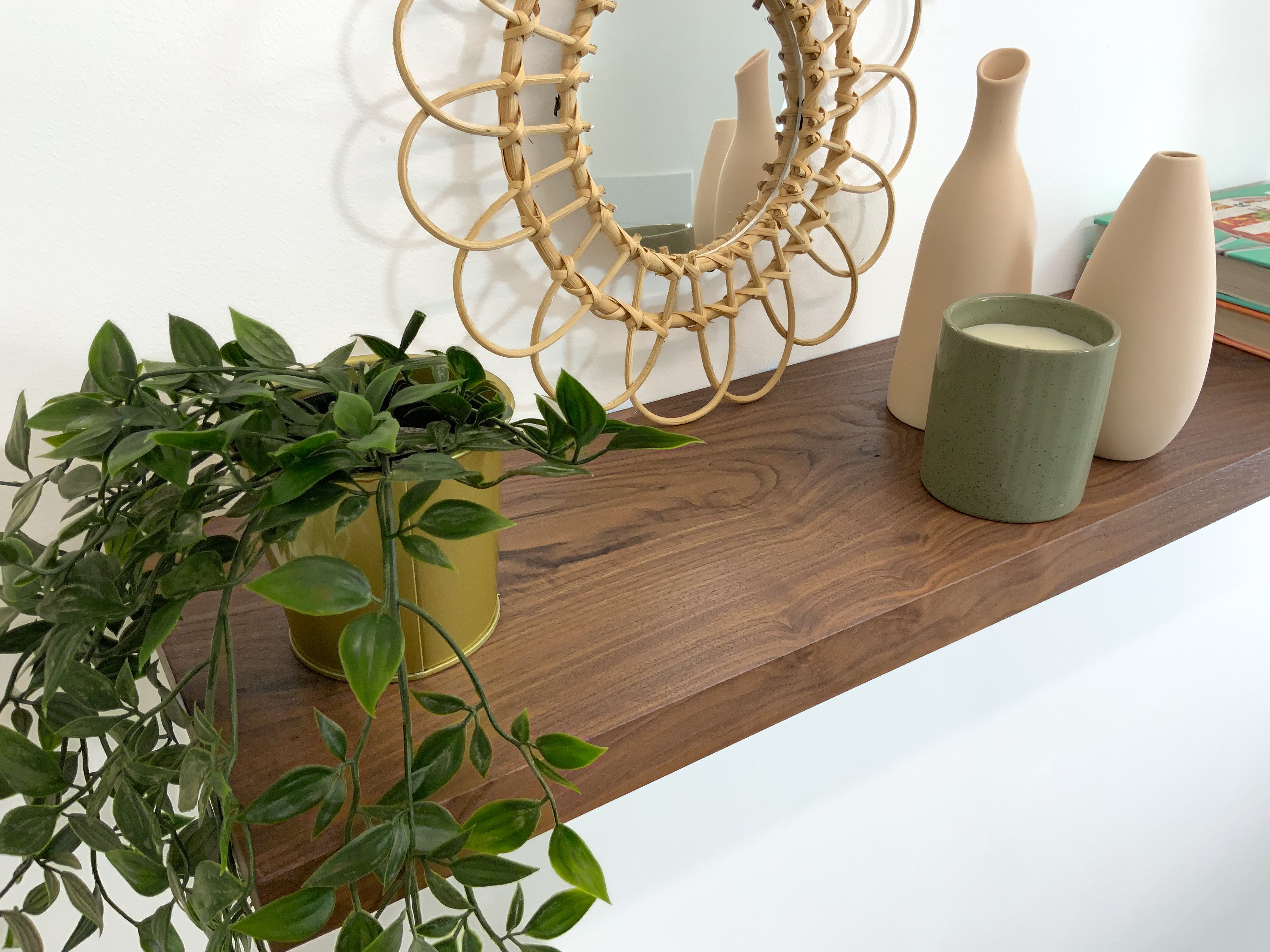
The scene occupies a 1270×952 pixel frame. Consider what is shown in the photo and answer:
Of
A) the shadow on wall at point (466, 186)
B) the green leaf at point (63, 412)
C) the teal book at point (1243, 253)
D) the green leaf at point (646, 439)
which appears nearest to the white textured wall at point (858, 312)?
the shadow on wall at point (466, 186)

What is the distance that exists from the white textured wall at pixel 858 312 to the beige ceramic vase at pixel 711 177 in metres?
0.11

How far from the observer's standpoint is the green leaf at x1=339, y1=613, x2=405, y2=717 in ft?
0.83

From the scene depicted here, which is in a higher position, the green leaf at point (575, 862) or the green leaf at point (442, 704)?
the green leaf at point (442, 704)

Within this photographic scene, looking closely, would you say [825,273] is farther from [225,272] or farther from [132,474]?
[132,474]

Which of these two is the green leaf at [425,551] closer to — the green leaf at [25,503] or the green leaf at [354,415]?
the green leaf at [354,415]

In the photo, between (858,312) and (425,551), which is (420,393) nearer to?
(425,551)

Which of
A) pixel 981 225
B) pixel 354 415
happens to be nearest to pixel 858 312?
pixel 981 225

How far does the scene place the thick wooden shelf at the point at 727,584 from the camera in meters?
0.47

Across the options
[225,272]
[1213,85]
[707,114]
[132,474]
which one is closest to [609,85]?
[707,114]

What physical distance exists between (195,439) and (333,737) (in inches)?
4.8

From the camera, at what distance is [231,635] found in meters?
0.34

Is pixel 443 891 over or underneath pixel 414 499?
underneath

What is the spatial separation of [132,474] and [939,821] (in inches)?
32.4

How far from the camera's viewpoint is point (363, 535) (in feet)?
1.39
